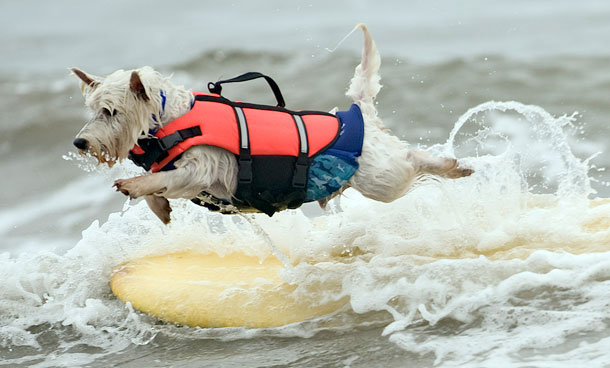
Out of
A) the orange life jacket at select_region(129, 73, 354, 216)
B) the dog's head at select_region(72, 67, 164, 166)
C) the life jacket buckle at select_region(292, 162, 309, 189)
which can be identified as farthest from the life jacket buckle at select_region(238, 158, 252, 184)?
the dog's head at select_region(72, 67, 164, 166)

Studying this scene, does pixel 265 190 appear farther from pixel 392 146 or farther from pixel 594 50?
pixel 594 50

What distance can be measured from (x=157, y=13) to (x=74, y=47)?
305cm

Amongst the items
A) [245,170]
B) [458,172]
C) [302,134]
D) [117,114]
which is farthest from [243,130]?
[458,172]

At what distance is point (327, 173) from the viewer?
164 inches

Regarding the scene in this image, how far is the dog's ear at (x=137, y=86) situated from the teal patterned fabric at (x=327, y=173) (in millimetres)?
934

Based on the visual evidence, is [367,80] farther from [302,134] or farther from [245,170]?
[245,170]

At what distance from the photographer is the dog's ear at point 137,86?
12.1 feet

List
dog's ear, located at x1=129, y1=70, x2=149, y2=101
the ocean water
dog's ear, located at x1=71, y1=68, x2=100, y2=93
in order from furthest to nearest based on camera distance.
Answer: the ocean water
dog's ear, located at x1=71, y1=68, x2=100, y2=93
dog's ear, located at x1=129, y1=70, x2=149, y2=101

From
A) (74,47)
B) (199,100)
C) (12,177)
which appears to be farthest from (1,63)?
(199,100)

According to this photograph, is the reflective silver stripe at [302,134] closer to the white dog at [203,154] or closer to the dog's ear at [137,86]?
the white dog at [203,154]

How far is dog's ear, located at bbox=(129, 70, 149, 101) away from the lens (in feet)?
12.1

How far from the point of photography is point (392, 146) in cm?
438

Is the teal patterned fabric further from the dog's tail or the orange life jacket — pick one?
the dog's tail

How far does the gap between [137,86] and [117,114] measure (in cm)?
16
